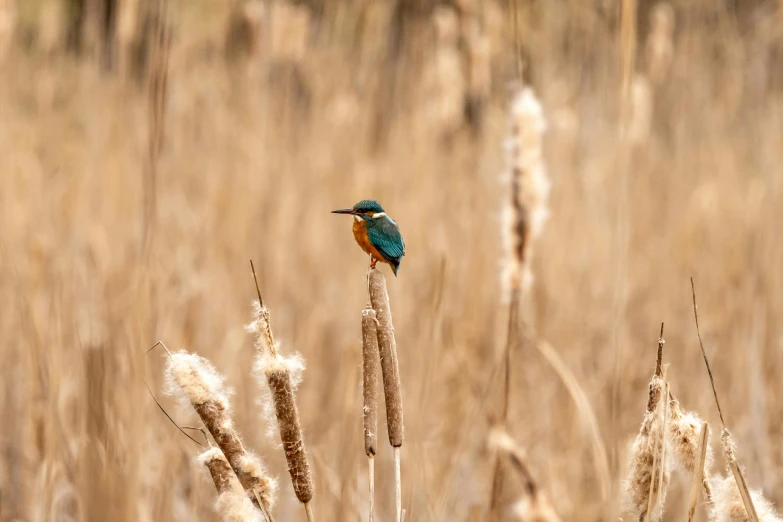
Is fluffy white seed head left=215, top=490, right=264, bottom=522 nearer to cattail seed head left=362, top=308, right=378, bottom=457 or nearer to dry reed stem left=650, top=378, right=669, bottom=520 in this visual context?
cattail seed head left=362, top=308, right=378, bottom=457

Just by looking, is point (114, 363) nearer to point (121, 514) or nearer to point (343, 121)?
point (121, 514)

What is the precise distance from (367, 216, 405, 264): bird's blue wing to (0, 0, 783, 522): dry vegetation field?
490 mm

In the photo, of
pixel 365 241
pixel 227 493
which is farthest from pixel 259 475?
pixel 365 241

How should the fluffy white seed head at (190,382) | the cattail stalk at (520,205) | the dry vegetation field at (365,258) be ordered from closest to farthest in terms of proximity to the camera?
the fluffy white seed head at (190,382)
the cattail stalk at (520,205)
the dry vegetation field at (365,258)

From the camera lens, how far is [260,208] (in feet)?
7.57

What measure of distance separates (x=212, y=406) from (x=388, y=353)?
0.12m

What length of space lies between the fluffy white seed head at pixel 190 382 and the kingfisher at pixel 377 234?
5.5 inches

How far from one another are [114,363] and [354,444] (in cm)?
46

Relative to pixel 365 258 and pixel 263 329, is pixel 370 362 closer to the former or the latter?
pixel 263 329

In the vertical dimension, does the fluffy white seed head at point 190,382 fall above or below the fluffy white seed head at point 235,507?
above

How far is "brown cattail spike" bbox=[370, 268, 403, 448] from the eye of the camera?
0.51m

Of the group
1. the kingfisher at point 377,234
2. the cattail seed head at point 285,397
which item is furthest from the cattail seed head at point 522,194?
the cattail seed head at point 285,397

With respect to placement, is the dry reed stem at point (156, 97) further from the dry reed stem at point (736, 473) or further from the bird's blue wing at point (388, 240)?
the dry reed stem at point (736, 473)

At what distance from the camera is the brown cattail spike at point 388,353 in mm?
508
